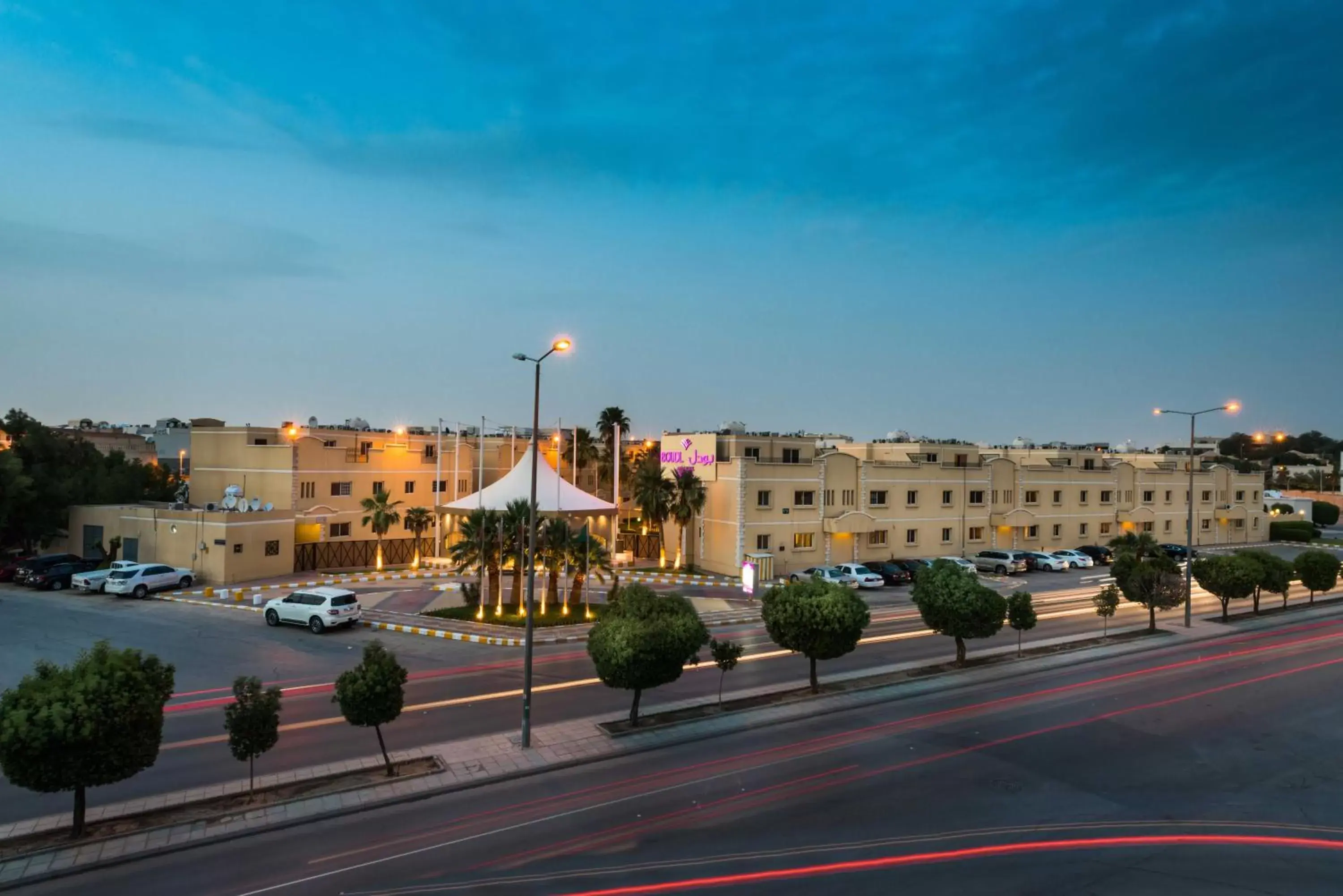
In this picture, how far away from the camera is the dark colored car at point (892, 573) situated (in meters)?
46.5

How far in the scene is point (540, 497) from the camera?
37.0 metres

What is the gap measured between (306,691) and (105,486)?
39428mm

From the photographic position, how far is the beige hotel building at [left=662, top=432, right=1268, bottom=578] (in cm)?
4888

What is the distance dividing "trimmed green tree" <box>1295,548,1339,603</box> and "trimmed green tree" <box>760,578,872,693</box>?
104 feet

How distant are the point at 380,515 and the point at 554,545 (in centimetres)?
1767

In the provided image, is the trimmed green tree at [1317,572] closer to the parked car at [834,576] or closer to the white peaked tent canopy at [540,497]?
the parked car at [834,576]

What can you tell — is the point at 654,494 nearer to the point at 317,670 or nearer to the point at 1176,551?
the point at 317,670

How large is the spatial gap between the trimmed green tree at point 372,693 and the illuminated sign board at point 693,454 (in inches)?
1364

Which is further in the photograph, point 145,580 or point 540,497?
point 145,580

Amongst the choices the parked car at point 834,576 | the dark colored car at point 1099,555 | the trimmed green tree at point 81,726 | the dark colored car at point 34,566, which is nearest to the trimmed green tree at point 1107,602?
the parked car at point 834,576

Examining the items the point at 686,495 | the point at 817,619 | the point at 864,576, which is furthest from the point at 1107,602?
the point at 686,495

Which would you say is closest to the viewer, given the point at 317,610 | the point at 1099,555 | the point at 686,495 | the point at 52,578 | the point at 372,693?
the point at 372,693

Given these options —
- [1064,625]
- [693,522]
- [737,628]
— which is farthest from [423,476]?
[1064,625]

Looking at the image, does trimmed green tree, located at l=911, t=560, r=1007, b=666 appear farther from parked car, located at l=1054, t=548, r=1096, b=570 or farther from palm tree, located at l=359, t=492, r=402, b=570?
parked car, located at l=1054, t=548, r=1096, b=570
